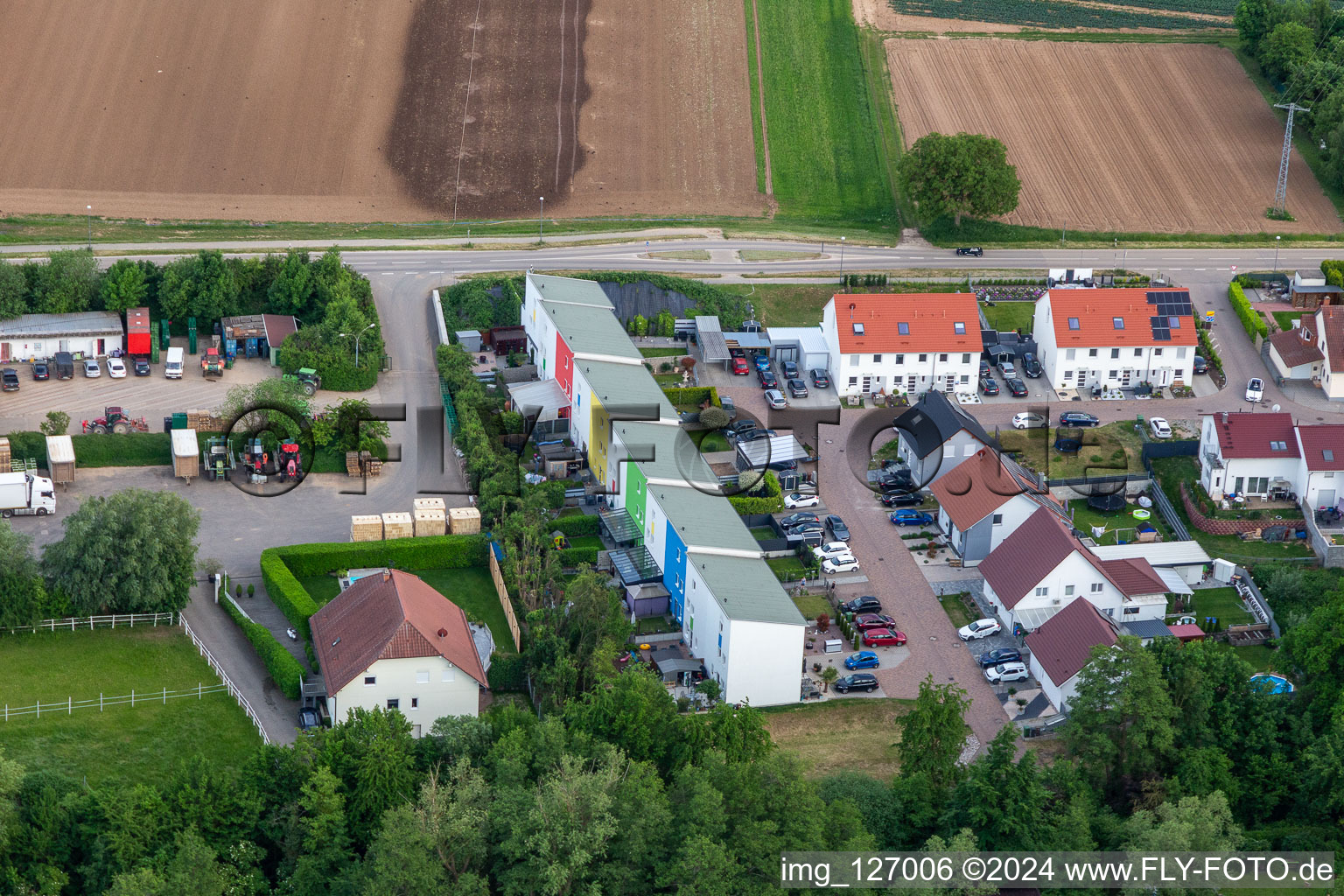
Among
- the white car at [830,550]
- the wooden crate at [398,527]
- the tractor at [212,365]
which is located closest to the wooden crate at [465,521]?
the wooden crate at [398,527]

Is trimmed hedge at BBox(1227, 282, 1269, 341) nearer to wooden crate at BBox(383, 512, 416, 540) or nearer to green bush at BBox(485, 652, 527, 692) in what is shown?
wooden crate at BBox(383, 512, 416, 540)

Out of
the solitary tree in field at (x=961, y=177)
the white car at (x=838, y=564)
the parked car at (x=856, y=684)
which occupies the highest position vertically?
the solitary tree in field at (x=961, y=177)

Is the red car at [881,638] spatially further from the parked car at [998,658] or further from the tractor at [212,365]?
the tractor at [212,365]

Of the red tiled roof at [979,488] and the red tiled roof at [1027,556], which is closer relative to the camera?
the red tiled roof at [1027,556]

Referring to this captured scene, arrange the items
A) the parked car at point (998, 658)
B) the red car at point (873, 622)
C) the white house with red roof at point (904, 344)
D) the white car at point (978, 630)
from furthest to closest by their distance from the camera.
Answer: the white house with red roof at point (904, 344), the white car at point (978, 630), the red car at point (873, 622), the parked car at point (998, 658)

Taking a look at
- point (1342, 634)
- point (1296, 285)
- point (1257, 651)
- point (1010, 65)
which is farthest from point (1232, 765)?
point (1010, 65)

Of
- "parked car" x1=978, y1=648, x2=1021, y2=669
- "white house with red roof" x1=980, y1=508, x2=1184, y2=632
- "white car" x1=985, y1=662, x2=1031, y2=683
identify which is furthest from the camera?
"white house with red roof" x1=980, y1=508, x2=1184, y2=632

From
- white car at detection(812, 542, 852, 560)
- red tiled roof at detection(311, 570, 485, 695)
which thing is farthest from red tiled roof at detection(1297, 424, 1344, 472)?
red tiled roof at detection(311, 570, 485, 695)

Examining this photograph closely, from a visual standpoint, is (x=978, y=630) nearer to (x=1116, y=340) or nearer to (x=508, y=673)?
(x=508, y=673)

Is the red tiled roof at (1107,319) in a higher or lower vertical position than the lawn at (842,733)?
higher
